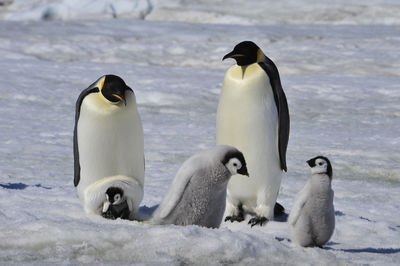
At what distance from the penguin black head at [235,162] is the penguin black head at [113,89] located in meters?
0.74

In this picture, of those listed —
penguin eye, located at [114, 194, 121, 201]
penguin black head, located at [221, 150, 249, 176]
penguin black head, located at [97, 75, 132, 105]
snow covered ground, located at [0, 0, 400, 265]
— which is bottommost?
snow covered ground, located at [0, 0, 400, 265]

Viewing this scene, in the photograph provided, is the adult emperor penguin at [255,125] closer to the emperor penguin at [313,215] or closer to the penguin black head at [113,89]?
the penguin black head at [113,89]

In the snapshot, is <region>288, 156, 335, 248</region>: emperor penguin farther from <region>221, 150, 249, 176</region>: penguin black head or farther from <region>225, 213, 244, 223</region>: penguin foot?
<region>225, 213, 244, 223</region>: penguin foot

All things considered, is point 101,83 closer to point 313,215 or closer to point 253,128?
point 253,128

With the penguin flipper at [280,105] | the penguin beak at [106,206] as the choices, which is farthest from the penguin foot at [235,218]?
the penguin beak at [106,206]

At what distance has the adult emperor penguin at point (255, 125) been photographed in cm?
498

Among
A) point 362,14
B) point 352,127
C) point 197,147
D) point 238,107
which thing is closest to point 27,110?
point 197,147

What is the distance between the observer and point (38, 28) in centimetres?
1812

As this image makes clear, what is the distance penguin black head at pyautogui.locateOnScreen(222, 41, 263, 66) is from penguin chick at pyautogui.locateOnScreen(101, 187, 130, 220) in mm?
1244

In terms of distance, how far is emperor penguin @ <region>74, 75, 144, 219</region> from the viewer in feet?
14.4

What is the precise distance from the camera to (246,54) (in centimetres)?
502

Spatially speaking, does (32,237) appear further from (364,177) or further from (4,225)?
(364,177)

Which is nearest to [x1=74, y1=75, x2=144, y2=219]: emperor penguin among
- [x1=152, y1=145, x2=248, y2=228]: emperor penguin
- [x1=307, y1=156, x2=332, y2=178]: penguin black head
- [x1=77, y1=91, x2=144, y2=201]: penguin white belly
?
[x1=77, y1=91, x2=144, y2=201]: penguin white belly

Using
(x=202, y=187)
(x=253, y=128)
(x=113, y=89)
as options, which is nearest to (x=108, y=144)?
(x=113, y=89)
